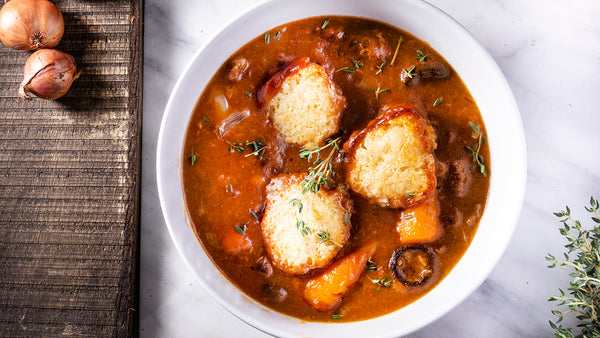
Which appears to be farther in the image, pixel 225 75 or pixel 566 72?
pixel 566 72

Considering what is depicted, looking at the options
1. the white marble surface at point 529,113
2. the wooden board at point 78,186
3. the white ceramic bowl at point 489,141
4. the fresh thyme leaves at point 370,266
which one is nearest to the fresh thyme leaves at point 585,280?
the white marble surface at point 529,113

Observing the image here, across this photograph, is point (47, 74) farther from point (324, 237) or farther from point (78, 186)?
point (324, 237)

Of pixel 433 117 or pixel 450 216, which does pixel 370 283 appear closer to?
pixel 450 216

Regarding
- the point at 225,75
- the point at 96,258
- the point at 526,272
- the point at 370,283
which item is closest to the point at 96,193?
the point at 96,258

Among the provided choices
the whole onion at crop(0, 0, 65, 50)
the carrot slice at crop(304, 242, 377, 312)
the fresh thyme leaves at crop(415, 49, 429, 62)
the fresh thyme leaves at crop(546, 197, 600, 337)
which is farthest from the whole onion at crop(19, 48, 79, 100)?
the fresh thyme leaves at crop(546, 197, 600, 337)

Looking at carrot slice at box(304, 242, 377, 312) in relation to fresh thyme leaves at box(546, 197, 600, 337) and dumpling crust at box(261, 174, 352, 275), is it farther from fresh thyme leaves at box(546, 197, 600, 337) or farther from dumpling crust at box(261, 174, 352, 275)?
fresh thyme leaves at box(546, 197, 600, 337)

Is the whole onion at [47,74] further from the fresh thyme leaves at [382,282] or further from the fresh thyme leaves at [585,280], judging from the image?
the fresh thyme leaves at [585,280]

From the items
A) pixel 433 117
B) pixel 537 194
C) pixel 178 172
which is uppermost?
pixel 433 117
